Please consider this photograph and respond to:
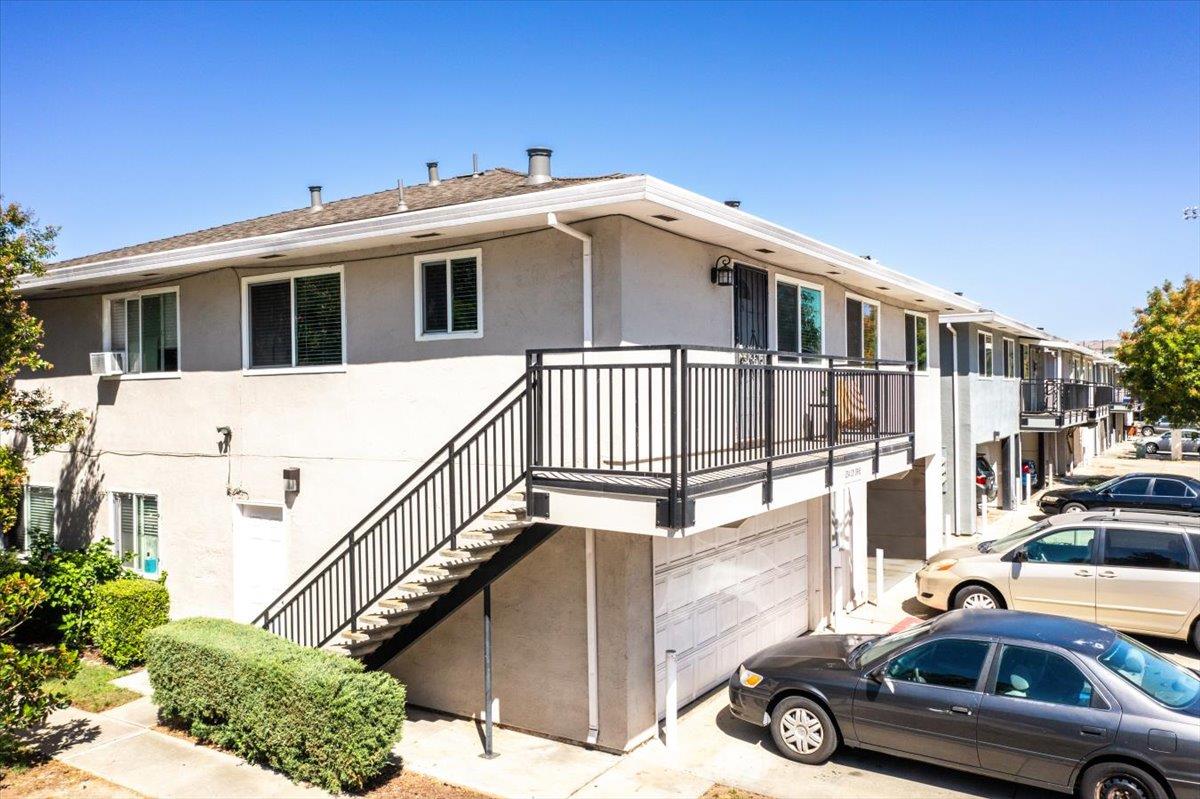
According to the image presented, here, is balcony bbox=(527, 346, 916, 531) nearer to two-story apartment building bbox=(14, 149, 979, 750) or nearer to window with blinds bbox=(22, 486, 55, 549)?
two-story apartment building bbox=(14, 149, 979, 750)

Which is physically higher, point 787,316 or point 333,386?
point 787,316

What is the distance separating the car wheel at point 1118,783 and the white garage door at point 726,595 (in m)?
4.00

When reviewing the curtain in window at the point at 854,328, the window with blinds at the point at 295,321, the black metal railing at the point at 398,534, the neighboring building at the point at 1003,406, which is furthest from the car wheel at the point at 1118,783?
the neighboring building at the point at 1003,406

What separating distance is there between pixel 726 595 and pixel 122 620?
26.7 feet

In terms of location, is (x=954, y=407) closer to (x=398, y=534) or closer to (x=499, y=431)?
(x=499, y=431)

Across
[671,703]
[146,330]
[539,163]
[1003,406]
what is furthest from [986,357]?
[146,330]

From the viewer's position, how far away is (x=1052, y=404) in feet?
88.5

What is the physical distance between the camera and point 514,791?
7418mm

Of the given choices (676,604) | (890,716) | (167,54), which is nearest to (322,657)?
(676,604)

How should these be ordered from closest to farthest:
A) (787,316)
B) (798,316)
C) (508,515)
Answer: (508,515) < (787,316) < (798,316)

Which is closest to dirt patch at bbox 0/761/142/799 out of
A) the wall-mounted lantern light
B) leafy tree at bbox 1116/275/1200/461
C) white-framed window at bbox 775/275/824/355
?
the wall-mounted lantern light

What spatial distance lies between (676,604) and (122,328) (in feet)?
32.2

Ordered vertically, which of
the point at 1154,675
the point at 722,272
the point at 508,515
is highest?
the point at 722,272

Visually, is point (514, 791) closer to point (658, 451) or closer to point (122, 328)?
point (658, 451)
